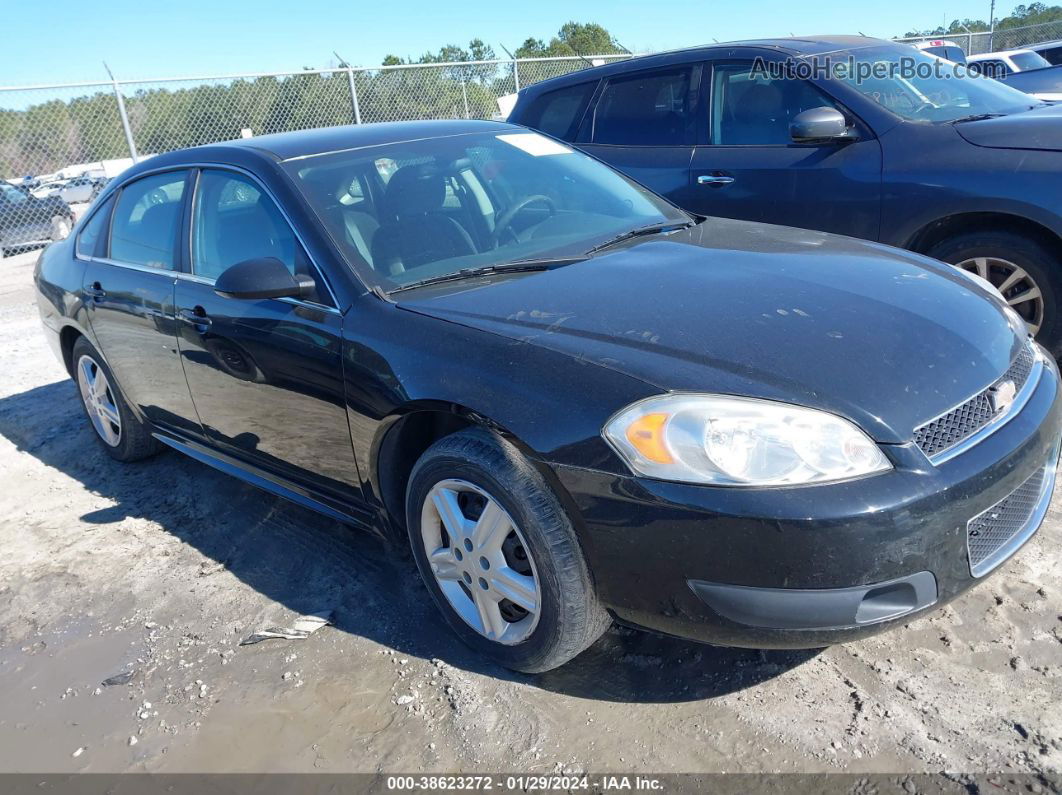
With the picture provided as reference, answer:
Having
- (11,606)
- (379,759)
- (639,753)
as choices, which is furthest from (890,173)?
(11,606)

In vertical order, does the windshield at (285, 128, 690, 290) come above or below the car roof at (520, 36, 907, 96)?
below

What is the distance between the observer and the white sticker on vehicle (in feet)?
12.5

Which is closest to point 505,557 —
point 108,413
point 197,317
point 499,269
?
point 499,269

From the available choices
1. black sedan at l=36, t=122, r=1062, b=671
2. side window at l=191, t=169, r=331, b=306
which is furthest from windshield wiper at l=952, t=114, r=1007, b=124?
side window at l=191, t=169, r=331, b=306

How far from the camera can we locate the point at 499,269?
3.01 m

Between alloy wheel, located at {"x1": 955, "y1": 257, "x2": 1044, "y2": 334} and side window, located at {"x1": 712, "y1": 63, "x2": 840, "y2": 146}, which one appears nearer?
alloy wheel, located at {"x1": 955, "y1": 257, "x2": 1044, "y2": 334}

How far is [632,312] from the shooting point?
8.36 feet

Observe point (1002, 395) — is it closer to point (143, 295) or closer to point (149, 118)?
point (143, 295)

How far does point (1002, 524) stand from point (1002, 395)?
36 centimetres

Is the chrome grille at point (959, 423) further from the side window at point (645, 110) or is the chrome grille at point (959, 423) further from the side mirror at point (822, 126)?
the side window at point (645, 110)

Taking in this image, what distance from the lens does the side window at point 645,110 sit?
5.36m

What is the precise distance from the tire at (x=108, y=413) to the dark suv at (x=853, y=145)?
324 centimetres

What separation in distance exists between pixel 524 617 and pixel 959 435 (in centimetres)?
130

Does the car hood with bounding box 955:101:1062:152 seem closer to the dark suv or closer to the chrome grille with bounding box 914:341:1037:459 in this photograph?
the dark suv
